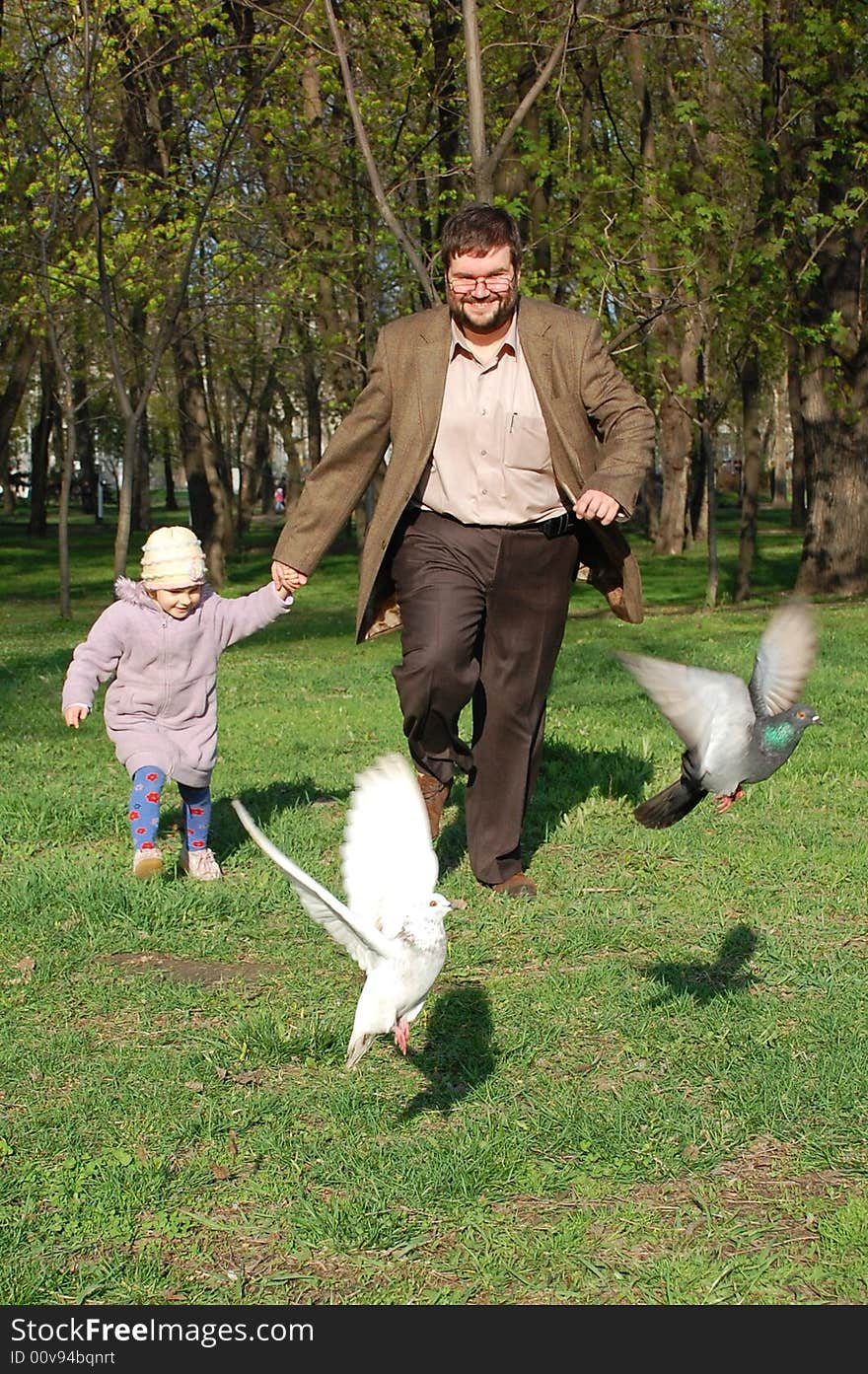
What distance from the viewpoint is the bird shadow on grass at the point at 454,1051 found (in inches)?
174

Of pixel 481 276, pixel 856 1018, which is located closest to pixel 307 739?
pixel 481 276

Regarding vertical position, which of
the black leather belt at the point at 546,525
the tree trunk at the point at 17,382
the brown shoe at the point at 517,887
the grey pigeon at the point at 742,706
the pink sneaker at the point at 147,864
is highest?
the tree trunk at the point at 17,382

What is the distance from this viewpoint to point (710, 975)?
5328 mm

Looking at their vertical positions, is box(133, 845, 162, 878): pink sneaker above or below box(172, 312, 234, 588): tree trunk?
below

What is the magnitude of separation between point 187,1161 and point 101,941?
1.83m

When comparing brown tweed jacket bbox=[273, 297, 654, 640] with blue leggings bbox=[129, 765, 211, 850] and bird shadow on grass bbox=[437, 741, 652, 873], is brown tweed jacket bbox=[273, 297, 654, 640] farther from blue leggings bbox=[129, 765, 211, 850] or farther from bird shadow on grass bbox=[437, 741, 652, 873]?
bird shadow on grass bbox=[437, 741, 652, 873]

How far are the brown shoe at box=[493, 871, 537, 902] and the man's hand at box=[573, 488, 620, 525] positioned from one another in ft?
5.44

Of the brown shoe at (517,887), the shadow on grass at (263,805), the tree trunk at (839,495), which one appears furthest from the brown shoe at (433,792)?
the tree trunk at (839,495)

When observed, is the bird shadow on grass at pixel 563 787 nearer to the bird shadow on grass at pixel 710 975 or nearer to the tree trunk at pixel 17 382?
the bird shadow on grass at pixel 710 975

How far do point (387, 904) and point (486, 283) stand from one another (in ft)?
7.99

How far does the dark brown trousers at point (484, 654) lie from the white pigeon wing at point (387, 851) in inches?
63.9

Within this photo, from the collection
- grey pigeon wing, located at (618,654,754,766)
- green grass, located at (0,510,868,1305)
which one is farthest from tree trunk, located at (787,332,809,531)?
grey pigeon wing, located at (618,654,754,766)

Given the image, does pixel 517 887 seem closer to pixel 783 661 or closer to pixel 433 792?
pixel 433 792

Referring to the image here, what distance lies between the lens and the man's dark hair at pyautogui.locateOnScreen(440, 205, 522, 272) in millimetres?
5383
